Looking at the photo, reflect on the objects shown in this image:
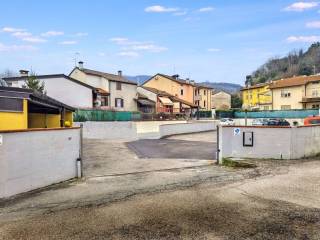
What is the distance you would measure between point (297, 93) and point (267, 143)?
5257cm

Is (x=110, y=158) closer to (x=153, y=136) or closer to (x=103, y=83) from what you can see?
(x=153, y=136)

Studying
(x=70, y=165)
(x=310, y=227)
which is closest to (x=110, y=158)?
(x=70, y=165)

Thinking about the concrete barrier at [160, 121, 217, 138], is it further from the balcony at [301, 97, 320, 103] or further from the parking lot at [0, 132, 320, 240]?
the balcony at [301, 97, 320, 103]

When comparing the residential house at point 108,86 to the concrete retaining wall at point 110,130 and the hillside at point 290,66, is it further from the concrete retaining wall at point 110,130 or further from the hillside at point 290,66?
the hillside at point 290,66

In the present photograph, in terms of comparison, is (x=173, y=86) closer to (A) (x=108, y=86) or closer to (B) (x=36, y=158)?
(A) (x=108, y=86)

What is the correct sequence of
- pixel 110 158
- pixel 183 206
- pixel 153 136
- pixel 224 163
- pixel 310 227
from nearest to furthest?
pixel 310 227, pixel 183 206, pixel 224 163, pixel 110 158, pixel 153 136

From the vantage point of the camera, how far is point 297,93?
6209cm

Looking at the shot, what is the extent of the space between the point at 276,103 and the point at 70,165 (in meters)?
61.2

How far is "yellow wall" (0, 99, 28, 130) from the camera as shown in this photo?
40.2ft

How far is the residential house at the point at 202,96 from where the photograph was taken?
74569mm

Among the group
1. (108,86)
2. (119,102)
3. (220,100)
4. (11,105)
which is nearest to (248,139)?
(11,105)

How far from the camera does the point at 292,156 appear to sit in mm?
14719

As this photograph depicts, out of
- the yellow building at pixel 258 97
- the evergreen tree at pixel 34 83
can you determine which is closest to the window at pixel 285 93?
the yellow building at pixel 258 97

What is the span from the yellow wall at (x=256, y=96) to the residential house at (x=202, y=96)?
1061 cm
